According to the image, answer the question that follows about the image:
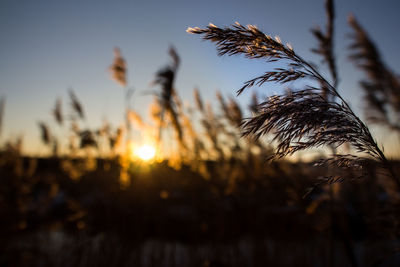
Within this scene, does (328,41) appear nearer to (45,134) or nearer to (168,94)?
(168,94)

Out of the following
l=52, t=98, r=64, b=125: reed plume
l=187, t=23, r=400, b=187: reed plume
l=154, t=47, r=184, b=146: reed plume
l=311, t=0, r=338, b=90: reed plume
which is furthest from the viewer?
l=52, t=98, r=64, b=125: reed plume

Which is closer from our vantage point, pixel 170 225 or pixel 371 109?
pixel 371 109

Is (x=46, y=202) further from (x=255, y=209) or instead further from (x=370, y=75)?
(x=370, y=75)

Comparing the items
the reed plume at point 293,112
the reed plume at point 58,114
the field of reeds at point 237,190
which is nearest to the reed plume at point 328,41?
the field of reeds at point 237,190

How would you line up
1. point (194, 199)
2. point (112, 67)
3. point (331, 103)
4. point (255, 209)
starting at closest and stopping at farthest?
1. point (331, 103)
2. point (255, 209)
3. point (112, 67)
4. point (194, 199)

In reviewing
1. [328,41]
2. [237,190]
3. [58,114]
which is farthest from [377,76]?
[58,114]

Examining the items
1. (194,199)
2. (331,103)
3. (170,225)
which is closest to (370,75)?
(331,103)

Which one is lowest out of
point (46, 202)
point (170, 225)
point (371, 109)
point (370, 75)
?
point (170, 225)

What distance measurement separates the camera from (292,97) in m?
1.34

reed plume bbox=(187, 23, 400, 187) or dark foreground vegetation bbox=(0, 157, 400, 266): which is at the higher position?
reed plume bbox=(187, 23, 400, 187)

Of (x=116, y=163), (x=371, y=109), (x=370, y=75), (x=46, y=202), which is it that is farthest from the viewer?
(x=116, y=163)

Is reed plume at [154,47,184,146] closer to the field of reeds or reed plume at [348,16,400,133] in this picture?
the field of reeds

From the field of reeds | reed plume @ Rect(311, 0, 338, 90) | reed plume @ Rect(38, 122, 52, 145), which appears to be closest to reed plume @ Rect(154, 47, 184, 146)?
the field of reeds

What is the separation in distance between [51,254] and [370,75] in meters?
5.31
